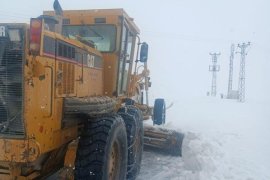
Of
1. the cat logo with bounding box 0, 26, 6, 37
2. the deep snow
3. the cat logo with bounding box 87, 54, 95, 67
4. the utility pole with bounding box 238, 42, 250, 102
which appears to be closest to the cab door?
the cat logo with bounding box 87, 54, 95, 67

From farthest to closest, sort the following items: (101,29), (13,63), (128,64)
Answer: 1. (128,64)
2. (101,29)
3. (13,63)

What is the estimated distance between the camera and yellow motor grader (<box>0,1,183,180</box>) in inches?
161

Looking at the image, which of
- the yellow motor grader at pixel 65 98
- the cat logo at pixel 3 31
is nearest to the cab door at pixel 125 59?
the yellow motor grader at pixel 65 98

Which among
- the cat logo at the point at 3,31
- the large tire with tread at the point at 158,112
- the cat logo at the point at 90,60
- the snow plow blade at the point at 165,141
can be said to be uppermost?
the cat logo at the point at 3,31

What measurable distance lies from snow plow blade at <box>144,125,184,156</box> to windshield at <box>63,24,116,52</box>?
3447 mm

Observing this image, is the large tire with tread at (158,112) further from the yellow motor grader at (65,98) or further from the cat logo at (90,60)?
the cat logo at (90,60)

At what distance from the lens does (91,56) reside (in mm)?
6012

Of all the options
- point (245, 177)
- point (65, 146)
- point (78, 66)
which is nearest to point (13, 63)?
point (78, 66)

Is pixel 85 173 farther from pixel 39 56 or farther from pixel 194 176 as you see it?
pixel 194 176

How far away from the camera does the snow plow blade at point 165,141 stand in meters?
9.49

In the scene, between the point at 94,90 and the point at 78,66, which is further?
the point at 94,90

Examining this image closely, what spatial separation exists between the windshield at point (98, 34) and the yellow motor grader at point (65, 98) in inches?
0.7

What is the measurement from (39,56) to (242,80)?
4272cm

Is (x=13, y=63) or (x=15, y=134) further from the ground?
(x=13, y=63)
